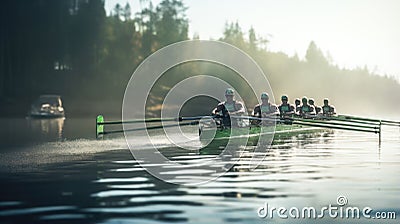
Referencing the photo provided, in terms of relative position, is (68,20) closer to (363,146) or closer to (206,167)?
(363,146)

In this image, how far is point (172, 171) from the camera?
1970 cm

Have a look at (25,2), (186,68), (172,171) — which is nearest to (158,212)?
(172,171)

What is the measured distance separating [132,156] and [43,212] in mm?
12255

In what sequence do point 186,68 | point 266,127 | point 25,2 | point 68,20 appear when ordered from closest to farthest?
1. point 266,127
2. point 25,2
3. point 68,20
4. point 186,68

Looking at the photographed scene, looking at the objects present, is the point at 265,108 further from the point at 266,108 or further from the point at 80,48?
the point at 80,48
